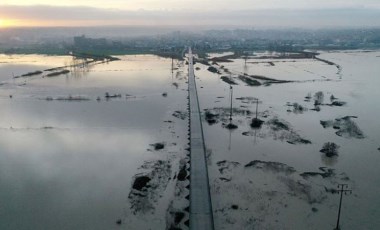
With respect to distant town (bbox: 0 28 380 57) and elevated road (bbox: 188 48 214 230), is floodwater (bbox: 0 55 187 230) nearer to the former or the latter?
elevated road (bbox: 188 48 214 230)

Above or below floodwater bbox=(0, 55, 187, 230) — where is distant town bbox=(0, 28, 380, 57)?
above

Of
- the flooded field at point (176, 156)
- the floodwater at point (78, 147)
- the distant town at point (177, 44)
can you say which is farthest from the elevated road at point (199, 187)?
the distant town at point (177, 44)

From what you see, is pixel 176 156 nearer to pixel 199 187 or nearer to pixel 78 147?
pixel 199 187

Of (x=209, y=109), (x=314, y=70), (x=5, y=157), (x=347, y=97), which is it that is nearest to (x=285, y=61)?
(x=314, y=70)

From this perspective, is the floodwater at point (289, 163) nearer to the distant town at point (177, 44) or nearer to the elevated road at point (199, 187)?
the elevated road at point (199, 187)

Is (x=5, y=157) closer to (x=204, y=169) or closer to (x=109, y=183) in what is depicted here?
(x=109, y=183)

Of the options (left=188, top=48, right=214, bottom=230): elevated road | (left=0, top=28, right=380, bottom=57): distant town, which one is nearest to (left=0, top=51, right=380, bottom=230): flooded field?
(left=188, top=48, right=214, bottom=230): elevated road

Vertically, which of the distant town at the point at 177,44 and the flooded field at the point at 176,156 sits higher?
the distant town at the point at 177,44
